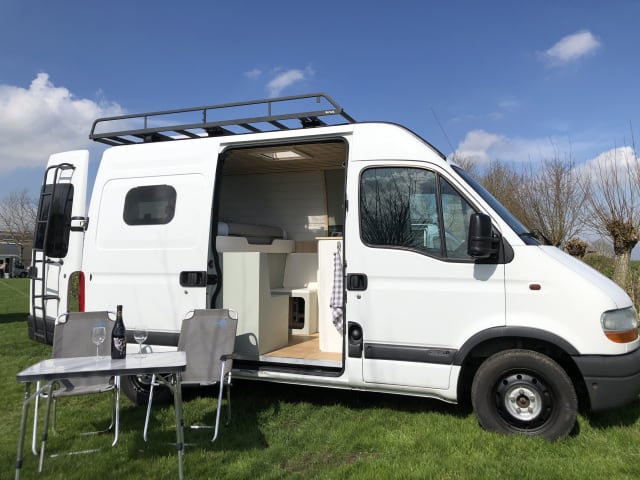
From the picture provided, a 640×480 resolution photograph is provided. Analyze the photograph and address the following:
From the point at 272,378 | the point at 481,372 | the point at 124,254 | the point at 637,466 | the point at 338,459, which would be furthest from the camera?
the point at 124,254

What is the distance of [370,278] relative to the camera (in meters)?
4.34

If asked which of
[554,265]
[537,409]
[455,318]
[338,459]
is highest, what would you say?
[554,265]

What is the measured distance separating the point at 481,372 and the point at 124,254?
354cm

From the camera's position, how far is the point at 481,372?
13.3ft

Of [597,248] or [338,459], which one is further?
[597,248]

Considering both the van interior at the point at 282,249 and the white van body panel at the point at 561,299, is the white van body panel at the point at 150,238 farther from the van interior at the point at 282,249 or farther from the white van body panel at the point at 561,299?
the white van body panel at the point at 561,299

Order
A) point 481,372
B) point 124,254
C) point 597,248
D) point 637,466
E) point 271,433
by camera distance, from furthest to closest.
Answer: point 597,248 < point 124,254 < point 271,433 < point 481,372 < point 637,466

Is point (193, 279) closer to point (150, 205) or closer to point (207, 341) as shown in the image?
point (207, 341)

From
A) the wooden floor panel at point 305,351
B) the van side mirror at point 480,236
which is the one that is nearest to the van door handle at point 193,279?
the wooden floor panel at point 305,351

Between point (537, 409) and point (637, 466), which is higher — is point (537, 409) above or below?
above

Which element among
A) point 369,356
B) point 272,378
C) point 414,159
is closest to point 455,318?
point 369,356

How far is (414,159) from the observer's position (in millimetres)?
4379

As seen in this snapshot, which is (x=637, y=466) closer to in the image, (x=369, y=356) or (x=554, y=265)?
(x=554, y=265)

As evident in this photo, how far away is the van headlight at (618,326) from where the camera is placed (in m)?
3.73
